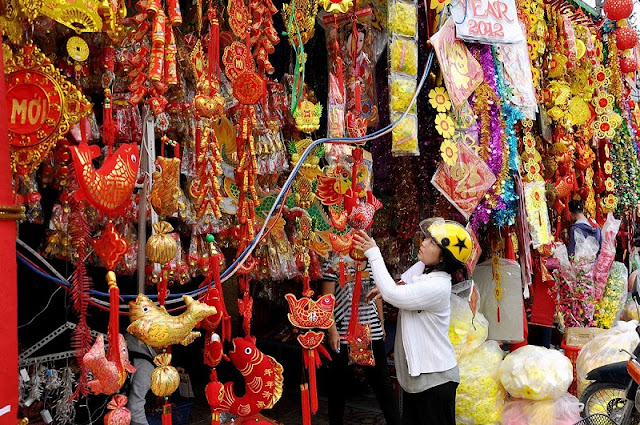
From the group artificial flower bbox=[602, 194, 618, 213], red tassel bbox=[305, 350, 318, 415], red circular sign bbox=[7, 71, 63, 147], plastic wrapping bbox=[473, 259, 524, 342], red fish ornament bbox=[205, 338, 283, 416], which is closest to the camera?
red circular sign bbox=[7, 71, 63, 147]

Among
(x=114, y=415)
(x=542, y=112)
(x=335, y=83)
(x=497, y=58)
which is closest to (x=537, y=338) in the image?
(x=542, y=112)

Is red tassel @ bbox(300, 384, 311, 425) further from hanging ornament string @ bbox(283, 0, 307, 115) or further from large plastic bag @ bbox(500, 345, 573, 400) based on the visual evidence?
large plastic bag @ bbox(500, 345, 573, 400)

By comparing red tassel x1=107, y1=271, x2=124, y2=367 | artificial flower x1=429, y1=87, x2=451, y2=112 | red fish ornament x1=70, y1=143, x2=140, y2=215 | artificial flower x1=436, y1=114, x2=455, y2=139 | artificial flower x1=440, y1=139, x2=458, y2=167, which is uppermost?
artificial flower x1=429, y1=87, x2=451, y2=112

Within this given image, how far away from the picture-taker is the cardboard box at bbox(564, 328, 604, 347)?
470 cm

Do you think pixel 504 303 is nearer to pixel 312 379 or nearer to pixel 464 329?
pixel 464 329

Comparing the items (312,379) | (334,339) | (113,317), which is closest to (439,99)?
(334,339)

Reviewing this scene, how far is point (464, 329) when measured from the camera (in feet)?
12.9

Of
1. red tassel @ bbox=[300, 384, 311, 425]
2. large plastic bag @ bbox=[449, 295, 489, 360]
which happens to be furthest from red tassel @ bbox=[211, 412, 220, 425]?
large plastic bag @ bbox=[449, 295, 489, 360]

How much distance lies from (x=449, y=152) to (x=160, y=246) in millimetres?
2218

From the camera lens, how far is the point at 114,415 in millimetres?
2113

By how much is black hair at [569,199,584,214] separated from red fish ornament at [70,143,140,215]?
15.2 feet

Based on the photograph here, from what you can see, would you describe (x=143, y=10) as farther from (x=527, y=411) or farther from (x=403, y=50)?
(x=527, y=411)

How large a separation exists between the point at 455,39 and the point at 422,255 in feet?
5.23

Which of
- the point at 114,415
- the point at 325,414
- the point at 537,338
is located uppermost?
the point at 114,415
